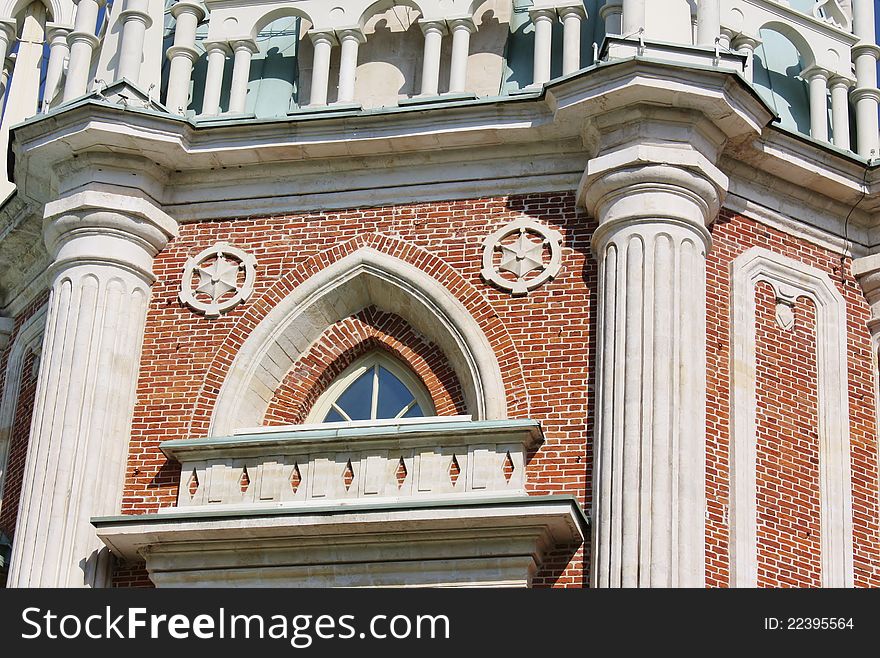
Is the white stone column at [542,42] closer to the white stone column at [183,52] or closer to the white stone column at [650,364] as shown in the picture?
the white stone column at [650,364]

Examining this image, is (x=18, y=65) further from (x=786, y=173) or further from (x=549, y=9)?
(x=786, y=173)

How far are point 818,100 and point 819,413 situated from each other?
3.51 metres

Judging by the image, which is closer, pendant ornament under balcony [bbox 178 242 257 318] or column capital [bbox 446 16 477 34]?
pendant ornament under balcony [bbox 178 242 257 318]

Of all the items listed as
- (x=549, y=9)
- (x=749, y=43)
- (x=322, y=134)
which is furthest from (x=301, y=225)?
(x=749, y=43)

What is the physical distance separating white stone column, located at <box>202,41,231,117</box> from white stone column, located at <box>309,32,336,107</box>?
89 centimetres

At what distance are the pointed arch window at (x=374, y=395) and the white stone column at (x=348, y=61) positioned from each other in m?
2.52

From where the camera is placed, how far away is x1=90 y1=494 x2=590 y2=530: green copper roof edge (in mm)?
19172

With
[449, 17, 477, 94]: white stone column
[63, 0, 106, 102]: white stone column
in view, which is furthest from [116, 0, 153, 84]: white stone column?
[449, 17, 477, 94]: white stone column

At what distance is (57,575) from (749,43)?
27.2 feet

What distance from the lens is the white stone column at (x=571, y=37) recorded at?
21.9 meters

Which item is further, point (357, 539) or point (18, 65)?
point (18, 65)

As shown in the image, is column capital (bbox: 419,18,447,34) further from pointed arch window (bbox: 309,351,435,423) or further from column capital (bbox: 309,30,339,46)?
pointed arch window (bbox: 309,351,435,423)

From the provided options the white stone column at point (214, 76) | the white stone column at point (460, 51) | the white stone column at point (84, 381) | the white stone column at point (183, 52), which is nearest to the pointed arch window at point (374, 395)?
the white stone column at point (84, 381)

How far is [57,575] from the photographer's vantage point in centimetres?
2003
